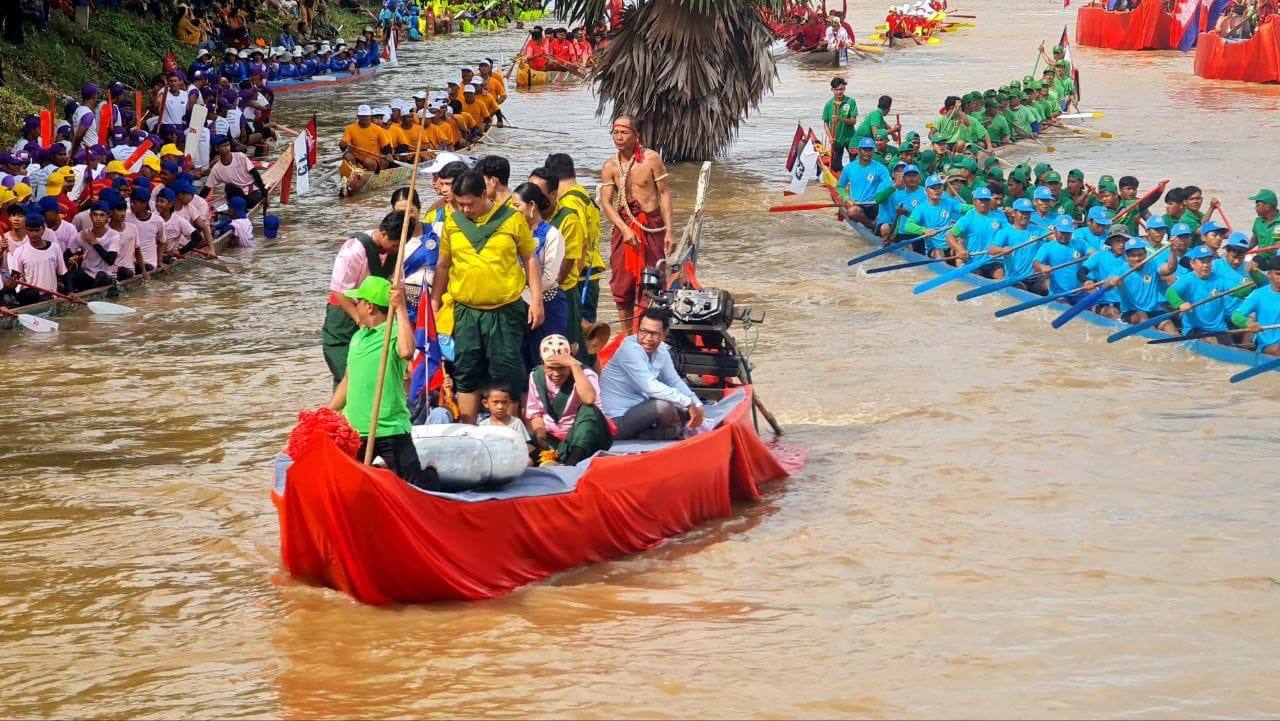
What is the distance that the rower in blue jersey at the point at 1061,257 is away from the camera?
14.8 m

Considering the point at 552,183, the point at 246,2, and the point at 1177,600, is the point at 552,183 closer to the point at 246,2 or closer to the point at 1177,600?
the point at 1177,600

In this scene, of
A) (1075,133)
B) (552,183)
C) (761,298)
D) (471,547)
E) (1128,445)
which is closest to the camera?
(471,547)

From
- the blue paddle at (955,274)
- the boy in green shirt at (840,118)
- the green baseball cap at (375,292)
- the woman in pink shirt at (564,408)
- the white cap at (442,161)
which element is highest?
the white cap at (442,161)

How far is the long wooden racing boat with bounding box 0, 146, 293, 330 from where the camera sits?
14186 mm

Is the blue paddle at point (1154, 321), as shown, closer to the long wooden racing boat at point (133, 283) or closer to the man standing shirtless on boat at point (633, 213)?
the man standing shirtless on boat at point (633, 213)

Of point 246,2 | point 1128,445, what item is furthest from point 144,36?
point 1128,445

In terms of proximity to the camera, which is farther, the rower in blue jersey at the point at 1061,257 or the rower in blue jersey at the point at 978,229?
the rower in blue jersey at the point at 978,229

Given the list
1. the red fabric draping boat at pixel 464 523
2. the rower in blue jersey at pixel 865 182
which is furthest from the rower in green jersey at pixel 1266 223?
the red fabric draping boat at pixel 464 523

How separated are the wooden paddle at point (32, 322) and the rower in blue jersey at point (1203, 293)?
941 cm

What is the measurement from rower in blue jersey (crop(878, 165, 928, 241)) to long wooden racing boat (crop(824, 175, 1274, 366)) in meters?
0.32

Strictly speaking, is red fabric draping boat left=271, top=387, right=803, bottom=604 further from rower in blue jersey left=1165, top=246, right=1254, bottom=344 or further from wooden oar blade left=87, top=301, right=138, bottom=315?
wooden oar blade left=87, top=301, right=138, bottom=315

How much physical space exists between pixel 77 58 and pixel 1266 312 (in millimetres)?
20566

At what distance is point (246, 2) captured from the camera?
38.0 m

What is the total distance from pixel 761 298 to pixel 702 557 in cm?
739
